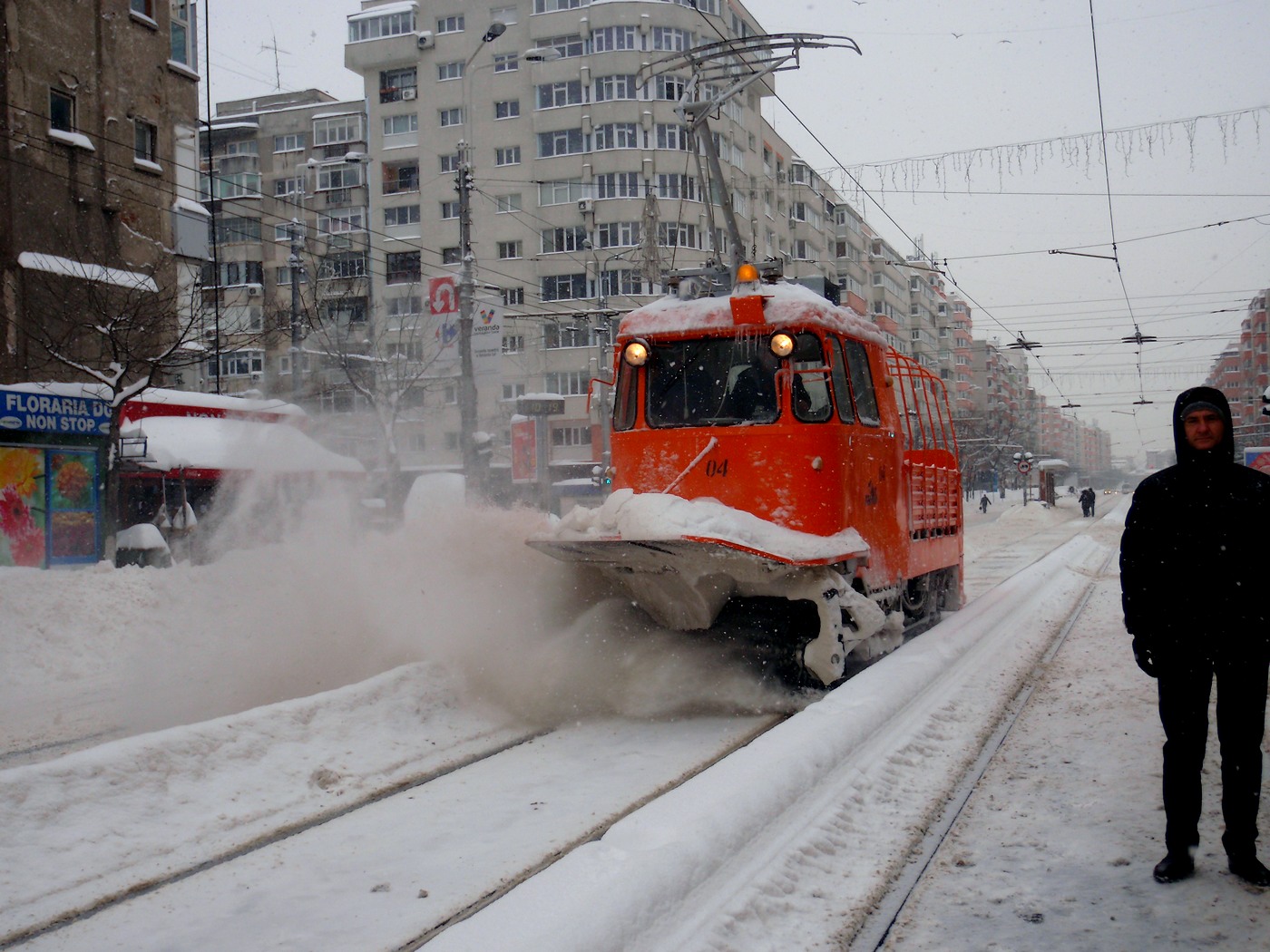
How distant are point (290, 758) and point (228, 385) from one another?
184ft

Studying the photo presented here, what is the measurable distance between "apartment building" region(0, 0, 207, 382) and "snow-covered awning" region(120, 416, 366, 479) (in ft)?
10.6

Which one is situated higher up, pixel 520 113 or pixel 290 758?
pixel 520 113

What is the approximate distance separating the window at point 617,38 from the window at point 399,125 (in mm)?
12175

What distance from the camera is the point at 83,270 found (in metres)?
23.2

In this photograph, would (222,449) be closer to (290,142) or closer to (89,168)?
(89,168)

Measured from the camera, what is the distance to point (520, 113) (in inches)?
2215

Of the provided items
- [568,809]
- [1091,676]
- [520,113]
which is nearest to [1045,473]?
[520,113]

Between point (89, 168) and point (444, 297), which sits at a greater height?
point (89, 168)

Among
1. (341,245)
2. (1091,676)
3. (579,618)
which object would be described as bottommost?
(1091,676)

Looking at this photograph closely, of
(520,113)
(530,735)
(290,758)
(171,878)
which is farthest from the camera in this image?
(520,113)

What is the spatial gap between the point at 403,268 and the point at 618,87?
15.5 metres

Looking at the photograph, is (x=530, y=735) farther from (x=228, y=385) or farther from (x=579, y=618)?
(x=228, y=385)

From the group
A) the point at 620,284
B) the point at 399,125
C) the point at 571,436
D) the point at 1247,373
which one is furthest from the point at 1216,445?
the point at 1247,373

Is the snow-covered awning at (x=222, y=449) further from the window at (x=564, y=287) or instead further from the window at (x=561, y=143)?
the window at (x=561, y=143)
